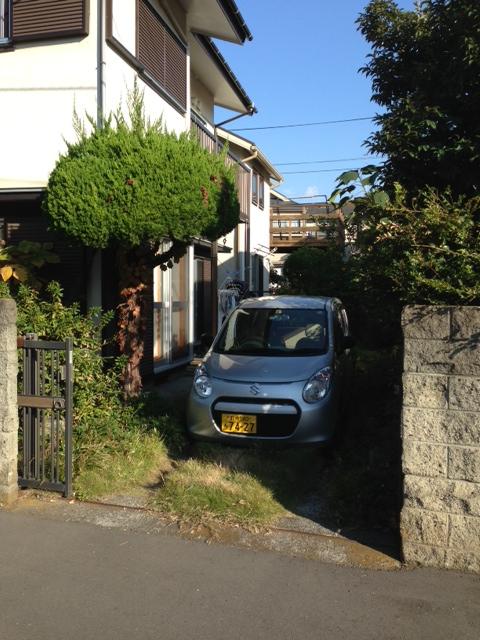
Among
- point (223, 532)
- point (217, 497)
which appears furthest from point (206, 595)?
point (217, 497)

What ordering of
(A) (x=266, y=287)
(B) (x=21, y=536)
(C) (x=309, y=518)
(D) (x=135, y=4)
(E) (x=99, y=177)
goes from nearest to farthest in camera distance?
(B) (x=21, y=536) < (C) (x=309, y=518) < (E) (x=99, y=177) < (D) (x=135, y=4) < (A) (x=266, y=287)

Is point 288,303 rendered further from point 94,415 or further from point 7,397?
point 7,397

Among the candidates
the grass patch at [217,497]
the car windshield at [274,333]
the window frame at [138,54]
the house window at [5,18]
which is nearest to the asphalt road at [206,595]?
the grass patch at [217,497]

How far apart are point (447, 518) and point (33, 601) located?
248 centimetres

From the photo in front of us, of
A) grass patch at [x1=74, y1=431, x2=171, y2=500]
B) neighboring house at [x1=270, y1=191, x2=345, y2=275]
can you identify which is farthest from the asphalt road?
neighboring house at [x1=270, y1=191, x2=345, y2=275]

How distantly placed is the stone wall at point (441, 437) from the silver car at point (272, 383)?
1.69 metres

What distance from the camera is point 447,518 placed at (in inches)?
139

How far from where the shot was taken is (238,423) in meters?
5.31

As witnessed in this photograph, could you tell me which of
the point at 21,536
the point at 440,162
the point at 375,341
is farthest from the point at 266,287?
the point at 21,536

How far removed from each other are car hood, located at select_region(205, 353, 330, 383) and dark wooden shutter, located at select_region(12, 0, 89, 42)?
4267 millimetres

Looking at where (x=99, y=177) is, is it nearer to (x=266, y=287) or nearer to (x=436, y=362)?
(x=436, y=362)

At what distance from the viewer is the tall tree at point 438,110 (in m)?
5.19

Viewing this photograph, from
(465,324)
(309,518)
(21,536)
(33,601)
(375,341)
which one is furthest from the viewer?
(375,341)

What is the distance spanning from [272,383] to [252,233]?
14476 millimetres
